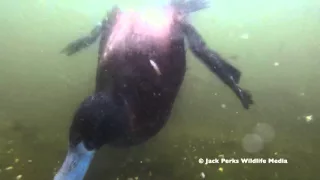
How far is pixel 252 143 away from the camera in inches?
152

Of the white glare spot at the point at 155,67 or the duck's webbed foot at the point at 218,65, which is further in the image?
the duck's webbed foot at the point at 218,65

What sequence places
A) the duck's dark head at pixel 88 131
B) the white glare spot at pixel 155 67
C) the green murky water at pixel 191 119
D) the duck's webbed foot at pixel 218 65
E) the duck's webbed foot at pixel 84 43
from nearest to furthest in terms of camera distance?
the duck's dark head at pixel 88 131
the white glare spot at pixel 155 67
the green murky water at pixel 191 119
the duck's webbed foot at pixel 218 65
the duck's webbed foot at pixel 84 43

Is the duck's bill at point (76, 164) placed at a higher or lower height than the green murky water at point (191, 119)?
higher

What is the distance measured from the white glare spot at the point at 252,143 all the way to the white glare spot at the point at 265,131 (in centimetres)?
7

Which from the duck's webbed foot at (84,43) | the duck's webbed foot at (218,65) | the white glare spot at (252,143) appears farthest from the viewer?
the duck's webbed foot at (84,43)

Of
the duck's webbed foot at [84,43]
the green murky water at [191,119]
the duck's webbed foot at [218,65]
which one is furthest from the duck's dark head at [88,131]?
the duck's webbed foot at [84,43]

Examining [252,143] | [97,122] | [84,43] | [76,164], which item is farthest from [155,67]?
[84,43]

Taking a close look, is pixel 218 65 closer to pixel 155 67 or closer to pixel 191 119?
pixel 191 119

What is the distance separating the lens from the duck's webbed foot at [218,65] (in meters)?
3.92

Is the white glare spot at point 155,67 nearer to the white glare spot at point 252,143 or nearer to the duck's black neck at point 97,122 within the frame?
the duck's black neck at point 97,122

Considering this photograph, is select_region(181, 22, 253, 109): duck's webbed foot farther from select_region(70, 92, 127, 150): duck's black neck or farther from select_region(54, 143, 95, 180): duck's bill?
select_region(54, 143, 95, 180): duck's bill

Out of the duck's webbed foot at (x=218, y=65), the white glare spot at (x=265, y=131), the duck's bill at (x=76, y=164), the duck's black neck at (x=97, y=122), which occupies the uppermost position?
the duck's black neck at (x=97, y=122)

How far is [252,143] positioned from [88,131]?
221 centimetres

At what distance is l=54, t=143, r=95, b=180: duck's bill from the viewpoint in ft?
8.50
